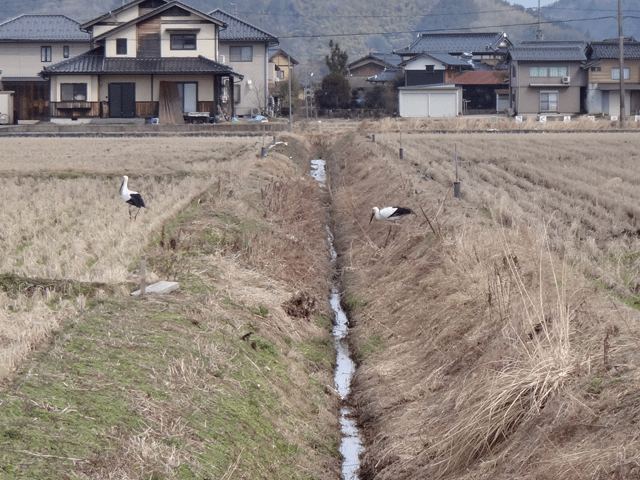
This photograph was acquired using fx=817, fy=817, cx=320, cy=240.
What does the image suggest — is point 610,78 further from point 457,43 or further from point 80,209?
point 80,209

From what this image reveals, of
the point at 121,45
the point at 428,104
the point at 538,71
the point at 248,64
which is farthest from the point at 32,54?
the point at 538,71

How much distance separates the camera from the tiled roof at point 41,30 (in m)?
47.8

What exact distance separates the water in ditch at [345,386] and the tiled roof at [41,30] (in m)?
41.5

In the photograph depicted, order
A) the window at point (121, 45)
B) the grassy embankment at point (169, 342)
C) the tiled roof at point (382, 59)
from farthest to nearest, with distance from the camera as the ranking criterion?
the tiled roof at point (382, 59) < the window at point (121, 45) < the grassy embankment at point (169, 342)

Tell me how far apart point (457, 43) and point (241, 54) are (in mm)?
22757

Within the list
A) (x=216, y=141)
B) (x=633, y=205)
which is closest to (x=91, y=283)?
(x=633, y=205)

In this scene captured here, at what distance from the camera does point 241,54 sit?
4800 cm

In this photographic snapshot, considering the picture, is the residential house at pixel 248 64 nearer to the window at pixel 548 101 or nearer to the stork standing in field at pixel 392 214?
the window at pixel 548 101

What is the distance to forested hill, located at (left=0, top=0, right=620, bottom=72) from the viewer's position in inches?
5822

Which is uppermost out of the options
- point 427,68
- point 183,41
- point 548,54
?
point 548,54

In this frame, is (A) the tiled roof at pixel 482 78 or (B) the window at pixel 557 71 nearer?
(B) the window at pixel 557 71

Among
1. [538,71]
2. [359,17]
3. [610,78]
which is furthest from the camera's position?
[359,17]

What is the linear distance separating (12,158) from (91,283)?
1617 centimetres

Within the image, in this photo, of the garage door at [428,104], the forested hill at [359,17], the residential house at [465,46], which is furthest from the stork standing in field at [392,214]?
the forested hill at [359,17]
